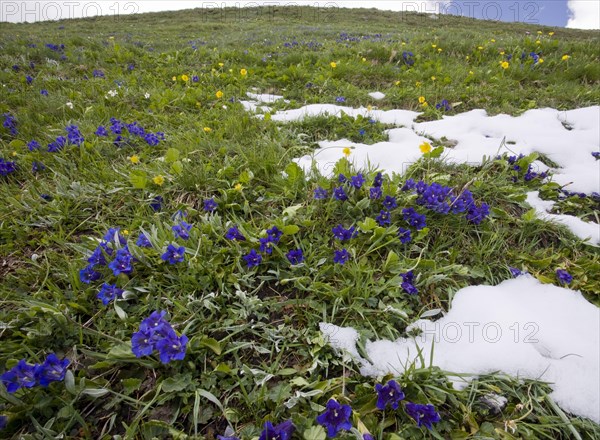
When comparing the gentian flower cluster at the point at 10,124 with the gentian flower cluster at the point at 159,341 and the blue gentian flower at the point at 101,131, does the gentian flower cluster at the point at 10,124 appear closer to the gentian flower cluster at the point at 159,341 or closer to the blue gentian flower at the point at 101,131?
the blue gentian flower at the point at 101,131

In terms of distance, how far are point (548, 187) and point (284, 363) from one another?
295 centimetres

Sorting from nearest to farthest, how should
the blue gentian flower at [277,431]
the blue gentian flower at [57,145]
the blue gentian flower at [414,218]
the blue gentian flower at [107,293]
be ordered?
the blue gentian flower at [277,431] < the blue gentian flower at [107,293] < the blue gentian flower at [414,218] < the blue gentian flower at [57,145]

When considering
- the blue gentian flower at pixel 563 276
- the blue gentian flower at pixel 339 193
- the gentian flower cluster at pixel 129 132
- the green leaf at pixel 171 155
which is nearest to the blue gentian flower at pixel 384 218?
the blue gentian flower at pixel 339 193

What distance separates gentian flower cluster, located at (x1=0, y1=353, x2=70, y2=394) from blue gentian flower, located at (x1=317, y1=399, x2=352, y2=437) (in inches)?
52.3

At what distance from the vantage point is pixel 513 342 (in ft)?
6.24

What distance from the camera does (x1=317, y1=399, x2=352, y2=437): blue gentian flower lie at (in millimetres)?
1480

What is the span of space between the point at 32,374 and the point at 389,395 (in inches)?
69.3

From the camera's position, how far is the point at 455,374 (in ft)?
5.47

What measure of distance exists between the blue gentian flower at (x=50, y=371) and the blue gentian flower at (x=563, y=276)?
3102 mm

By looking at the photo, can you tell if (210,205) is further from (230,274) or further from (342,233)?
(342,233)

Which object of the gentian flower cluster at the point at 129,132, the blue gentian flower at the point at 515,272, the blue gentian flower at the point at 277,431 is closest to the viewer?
the blue gentian flower at the point at 277,431

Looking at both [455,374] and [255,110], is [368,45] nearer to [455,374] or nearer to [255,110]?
[255,110]

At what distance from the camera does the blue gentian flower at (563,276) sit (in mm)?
2211

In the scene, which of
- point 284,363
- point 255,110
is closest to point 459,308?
point 284,363
